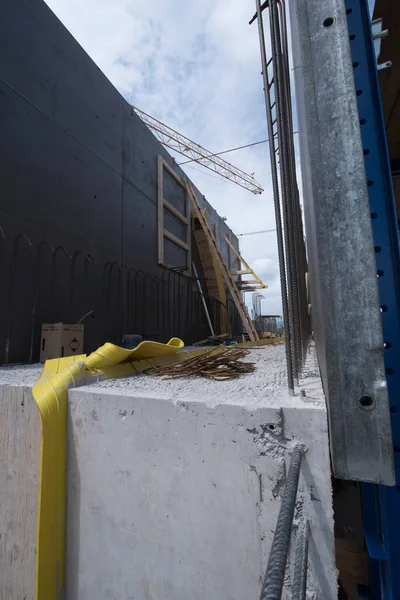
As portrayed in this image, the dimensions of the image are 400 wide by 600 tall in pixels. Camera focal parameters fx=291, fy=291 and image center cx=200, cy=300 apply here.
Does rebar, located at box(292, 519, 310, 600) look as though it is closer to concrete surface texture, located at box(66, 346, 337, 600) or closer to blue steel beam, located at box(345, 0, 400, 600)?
concrete surface texture, located at box(66, 346, 337, 600)

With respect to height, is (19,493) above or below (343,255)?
below

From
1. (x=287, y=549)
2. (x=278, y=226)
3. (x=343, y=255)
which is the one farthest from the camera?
(x=278, y=226)

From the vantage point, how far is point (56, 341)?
2.94 m

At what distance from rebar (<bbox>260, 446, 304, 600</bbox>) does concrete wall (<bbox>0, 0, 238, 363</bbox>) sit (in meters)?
2.91

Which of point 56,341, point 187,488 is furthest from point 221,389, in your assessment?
point 56,341

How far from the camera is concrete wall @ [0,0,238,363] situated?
119 inches

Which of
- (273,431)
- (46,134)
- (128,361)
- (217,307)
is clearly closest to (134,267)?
(46,134)

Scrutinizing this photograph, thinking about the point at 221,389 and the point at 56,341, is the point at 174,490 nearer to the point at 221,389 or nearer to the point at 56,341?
the point at 221,389

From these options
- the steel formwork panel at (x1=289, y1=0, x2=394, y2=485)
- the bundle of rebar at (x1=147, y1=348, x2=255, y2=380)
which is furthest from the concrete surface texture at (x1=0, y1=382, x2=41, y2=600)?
the steel formwork panel at (x1=289, y1=0, x2=394, y2=485)

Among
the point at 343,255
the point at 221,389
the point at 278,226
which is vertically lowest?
the point at 221,389

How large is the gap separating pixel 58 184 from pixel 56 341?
2029 millimetres

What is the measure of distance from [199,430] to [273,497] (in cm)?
32

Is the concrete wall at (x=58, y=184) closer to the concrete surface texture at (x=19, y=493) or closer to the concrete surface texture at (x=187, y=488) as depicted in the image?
the concrete surface texture at (x=19, y=493)

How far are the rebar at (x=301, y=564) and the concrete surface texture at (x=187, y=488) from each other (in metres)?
0.03
